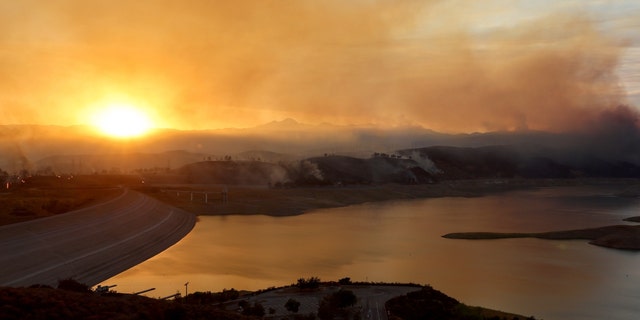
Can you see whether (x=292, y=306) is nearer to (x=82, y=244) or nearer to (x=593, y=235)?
(x=82, y=244)

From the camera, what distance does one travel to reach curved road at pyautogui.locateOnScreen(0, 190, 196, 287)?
137 ft

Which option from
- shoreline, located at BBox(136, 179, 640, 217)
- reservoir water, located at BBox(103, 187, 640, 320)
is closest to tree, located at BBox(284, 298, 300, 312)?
reservoir water, located at BBox(103, 187, 640, 320)

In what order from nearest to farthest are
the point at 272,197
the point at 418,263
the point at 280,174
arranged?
the point at 418,263
the point at 272,197
the point at 280,174

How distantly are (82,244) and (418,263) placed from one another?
30.1m

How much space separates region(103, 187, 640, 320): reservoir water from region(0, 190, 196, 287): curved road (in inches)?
88.6

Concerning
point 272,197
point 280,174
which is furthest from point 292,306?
point 280,174

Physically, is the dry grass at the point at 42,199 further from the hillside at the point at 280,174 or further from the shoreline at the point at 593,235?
the hillside at the point at 280,174

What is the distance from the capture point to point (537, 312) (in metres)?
35.2

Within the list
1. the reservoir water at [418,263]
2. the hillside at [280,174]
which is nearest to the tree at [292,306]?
the reservoir water at [418,263]

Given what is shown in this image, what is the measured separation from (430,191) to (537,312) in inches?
5627

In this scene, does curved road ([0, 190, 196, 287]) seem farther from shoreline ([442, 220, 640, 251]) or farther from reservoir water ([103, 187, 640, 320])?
shoreline ([442, 220, 640, 251])

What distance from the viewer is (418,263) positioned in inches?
2079

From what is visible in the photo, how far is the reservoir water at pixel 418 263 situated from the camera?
131ft

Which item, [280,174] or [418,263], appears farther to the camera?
[280,174]
